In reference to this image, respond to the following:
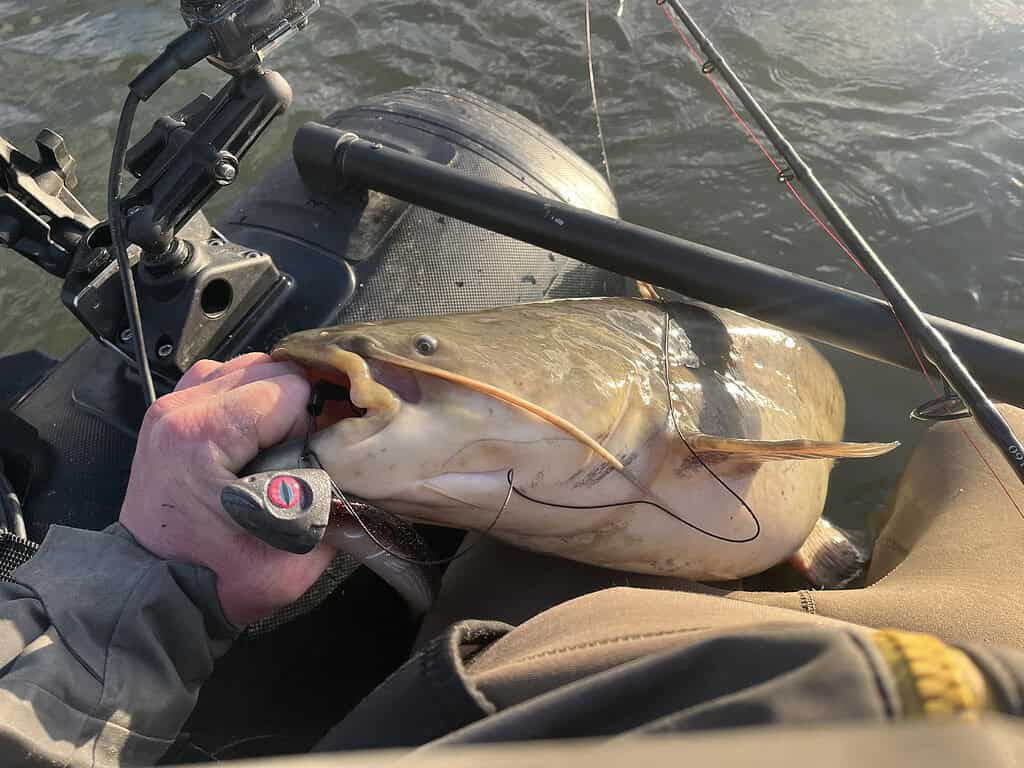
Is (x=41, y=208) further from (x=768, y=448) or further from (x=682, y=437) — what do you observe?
(x=768, y=448)

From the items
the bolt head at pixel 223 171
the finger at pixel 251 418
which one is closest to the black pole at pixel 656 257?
the bolt head at pixel 223 171

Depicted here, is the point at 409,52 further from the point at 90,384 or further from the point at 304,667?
the point at 304,667

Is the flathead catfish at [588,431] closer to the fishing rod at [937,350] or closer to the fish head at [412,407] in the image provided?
the fish head at [412,407]

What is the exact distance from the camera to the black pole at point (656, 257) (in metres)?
2.01

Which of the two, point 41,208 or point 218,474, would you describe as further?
point 41,208

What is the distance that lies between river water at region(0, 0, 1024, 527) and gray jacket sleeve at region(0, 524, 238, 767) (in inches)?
107

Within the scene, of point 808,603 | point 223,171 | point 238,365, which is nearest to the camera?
point 238,365

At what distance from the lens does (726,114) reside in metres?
4.87

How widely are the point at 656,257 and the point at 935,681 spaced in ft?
5.64

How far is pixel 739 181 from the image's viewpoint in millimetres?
4531

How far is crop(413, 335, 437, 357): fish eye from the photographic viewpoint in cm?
157

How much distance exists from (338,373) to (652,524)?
0.87 m

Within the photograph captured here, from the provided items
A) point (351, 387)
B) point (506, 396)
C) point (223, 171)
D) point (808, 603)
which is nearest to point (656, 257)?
point (506, 396)

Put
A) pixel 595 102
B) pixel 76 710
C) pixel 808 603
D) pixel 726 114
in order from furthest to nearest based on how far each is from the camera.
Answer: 1. pixel 726 114
2. pixel 595 102
3. pixel 808 603
4. pixel 76 710
